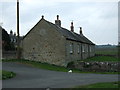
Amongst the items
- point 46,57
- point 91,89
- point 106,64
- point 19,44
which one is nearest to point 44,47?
point 46,57

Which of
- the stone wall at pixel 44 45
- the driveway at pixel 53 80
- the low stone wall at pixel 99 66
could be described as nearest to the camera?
the driveway at pixel 53 80

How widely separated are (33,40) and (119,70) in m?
14.7

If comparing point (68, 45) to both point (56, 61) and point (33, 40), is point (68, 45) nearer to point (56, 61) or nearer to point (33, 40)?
point (56, 61)

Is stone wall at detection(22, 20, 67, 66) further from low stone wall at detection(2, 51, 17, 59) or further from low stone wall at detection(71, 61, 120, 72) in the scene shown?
low stone wall at detection(2, 51, 17, 59)

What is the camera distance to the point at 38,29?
128 ft

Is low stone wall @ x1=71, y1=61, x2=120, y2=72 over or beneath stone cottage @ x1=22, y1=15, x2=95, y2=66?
beneath

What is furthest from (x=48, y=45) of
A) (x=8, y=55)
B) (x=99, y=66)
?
(x=99, y=66)

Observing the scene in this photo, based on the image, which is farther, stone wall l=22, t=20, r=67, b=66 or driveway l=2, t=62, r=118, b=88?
stone wall l=22, t=20, r=67, b=66

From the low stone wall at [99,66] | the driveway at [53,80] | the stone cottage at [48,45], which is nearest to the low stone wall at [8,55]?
the stone cottage at [48,45]

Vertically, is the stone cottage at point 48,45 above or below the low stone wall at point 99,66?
above

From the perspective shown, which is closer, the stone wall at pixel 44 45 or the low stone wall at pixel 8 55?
the stone wall at pixel 44 45

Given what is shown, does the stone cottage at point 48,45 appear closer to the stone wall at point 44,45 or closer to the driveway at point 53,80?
the stone wall at point 44,45

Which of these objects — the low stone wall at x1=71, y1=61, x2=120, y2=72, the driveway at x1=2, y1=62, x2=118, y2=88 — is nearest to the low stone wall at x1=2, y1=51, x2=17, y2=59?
the low stone wall at x1=71, y1=61, x2=120, y2=72

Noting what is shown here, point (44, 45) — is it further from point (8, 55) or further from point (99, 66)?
point (99, 66)
